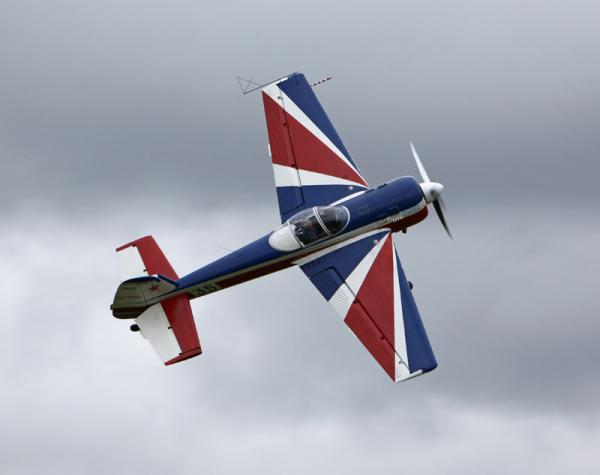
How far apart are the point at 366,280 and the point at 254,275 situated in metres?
3.42

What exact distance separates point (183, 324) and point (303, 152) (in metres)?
6.72

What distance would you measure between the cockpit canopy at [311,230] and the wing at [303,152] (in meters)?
0.86

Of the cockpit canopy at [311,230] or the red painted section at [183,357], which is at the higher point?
the cockpit canopy at [311,230]

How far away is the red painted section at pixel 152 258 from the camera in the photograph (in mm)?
43312

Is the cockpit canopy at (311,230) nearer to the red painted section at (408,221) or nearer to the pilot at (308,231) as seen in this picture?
the pilot at (308,231)

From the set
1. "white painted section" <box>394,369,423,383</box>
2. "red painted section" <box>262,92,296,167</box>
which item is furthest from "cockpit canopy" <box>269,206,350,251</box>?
"white painted section" <box>394,369,423,383</box>

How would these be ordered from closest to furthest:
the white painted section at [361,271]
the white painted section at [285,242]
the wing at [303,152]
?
the white painted section at [361,271] → the white painted section at [285,242] → the wing at [303,152]

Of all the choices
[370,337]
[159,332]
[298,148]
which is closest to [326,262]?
[370,337]

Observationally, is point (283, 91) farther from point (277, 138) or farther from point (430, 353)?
point (430, 353)

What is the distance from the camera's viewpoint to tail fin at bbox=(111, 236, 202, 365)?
140ft

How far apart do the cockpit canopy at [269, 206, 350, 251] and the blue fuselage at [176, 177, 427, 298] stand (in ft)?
0.55

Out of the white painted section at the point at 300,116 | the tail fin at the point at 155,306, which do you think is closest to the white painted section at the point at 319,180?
the white painted section at the point at 300,116

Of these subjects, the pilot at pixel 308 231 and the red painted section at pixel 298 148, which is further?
the red painted section at pixel 298 148

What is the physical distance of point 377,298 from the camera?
139 feet
